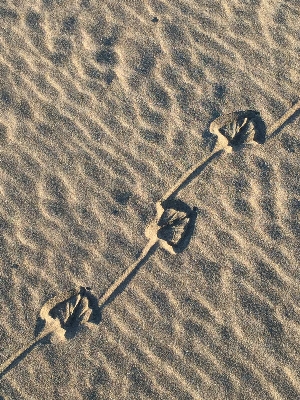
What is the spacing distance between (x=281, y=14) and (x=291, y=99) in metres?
0.68

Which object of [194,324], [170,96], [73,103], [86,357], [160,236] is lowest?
[86,357]

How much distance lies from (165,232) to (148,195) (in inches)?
11.4

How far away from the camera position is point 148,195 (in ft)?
10.7

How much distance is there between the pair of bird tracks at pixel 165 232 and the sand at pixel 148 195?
0.04 meters

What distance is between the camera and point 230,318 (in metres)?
3.12

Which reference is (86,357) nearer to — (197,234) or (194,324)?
(194,324)

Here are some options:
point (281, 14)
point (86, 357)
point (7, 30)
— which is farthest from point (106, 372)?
point (281, 14)

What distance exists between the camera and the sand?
122 inches

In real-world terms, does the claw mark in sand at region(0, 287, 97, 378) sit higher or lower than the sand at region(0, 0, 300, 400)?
lower

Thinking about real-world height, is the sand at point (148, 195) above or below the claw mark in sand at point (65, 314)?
above

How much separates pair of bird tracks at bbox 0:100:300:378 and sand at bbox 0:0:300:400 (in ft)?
0.12

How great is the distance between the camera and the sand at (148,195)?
310cm

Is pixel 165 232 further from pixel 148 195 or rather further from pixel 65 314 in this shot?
pixel 65 314

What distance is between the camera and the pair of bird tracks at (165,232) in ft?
10.4
